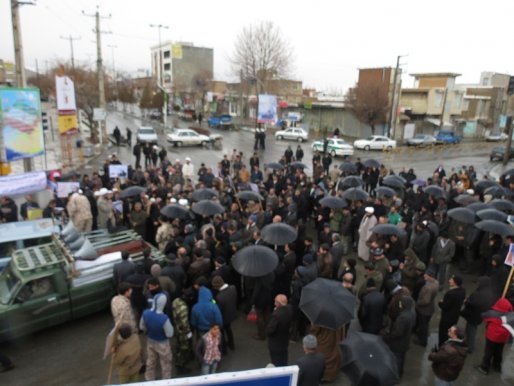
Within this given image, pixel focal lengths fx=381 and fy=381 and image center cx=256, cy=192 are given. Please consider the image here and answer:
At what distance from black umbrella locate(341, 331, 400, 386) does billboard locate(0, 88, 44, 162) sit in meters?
14.1

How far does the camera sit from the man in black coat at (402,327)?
18.4 feet

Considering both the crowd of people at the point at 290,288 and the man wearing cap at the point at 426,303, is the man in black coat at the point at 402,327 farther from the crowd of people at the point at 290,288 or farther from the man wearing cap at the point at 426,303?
the man wearing cap at the point at 426,303

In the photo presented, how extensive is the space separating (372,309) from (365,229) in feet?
13.7

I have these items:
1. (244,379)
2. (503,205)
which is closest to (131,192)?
(244,379)

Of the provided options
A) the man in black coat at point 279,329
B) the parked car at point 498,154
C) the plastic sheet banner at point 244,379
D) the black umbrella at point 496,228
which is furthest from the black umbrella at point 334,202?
the parked car at point 498,154

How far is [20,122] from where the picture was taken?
13953 mm

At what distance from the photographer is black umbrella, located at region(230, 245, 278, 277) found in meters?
6.36

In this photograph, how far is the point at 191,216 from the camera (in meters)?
10.4

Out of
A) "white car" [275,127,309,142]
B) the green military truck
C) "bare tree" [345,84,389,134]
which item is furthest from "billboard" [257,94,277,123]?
the green military truck

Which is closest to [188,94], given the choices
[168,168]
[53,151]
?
[53,151]

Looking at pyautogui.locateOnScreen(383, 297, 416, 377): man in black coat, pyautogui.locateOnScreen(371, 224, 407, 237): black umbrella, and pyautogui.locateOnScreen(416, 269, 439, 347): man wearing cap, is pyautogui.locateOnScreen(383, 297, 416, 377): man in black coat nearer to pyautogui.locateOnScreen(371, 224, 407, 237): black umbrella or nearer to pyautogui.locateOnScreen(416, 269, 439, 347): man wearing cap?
pyautogui.locateOnScreen(416, 269, 439, 347): man wearing cap

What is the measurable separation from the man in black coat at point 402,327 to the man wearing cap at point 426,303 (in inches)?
30.6

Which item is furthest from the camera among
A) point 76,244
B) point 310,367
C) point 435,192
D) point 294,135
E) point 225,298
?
point 294,135

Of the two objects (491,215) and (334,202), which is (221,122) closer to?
(334,202)
